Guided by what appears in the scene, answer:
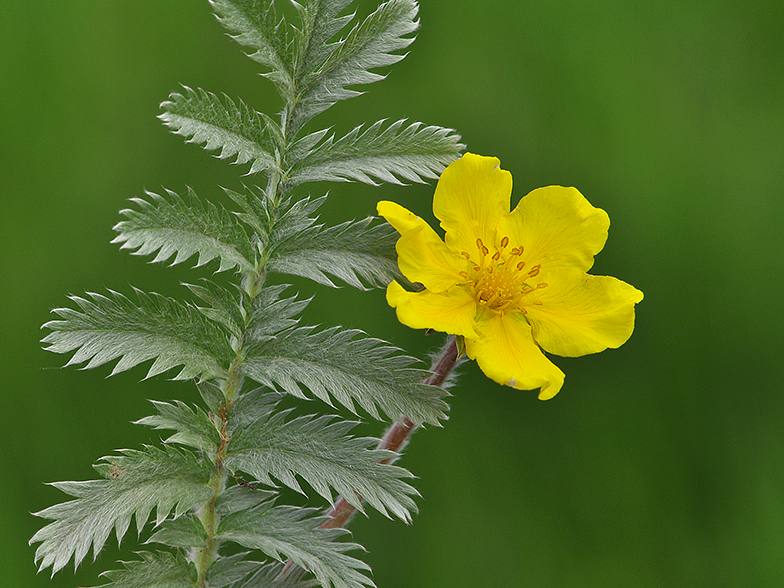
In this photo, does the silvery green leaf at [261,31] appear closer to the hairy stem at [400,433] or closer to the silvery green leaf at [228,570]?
the hairy stem at [400,433]

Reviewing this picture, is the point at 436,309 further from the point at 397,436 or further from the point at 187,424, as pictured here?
the point at 187,424

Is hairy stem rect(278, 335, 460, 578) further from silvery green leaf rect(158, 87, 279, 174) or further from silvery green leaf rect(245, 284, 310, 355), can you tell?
silvery green leaf rect(158, 87, 279, 174)

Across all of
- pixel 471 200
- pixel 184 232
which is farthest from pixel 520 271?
pixel 184 232

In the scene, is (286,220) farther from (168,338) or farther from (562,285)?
(562,285)

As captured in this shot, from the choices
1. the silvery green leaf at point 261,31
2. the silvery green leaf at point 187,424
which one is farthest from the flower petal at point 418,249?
the silvery green leaf at point 187,424

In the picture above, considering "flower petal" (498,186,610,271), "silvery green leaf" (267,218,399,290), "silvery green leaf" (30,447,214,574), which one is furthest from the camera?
"flower petal" (498,186,610,271)

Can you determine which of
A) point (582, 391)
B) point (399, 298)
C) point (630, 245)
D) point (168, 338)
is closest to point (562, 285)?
point (399, 298)

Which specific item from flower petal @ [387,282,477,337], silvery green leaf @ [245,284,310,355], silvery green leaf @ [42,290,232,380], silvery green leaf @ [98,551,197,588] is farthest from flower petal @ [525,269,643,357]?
→ silvery green leaf @ [98,551,197,588]
